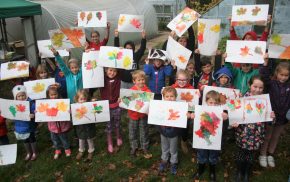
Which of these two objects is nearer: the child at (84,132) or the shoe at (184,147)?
the child at (84,132)

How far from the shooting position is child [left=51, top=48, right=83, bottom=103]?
596 cm

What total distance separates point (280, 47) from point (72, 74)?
4300 millimetres

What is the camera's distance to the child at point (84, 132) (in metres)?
5.48

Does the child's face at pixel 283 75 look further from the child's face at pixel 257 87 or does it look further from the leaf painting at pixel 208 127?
the leaf painting at pixel 208 127

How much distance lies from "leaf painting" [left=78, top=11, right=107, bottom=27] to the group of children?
1.07 metres

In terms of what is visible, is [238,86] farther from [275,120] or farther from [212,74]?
[275,120]

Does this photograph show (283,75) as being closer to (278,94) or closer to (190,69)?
(278,94)

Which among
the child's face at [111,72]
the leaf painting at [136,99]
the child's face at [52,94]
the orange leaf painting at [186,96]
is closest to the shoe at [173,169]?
the leaf painting at [136,99]

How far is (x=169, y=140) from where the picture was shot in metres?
5.09

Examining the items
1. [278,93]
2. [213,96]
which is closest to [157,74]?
[213,96]

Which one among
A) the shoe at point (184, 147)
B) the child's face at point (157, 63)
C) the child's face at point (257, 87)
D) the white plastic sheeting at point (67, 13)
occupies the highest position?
the white plastic sheeting at point (67, 13)

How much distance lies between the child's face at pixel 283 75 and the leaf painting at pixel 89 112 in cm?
316

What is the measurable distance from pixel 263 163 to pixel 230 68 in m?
1.94

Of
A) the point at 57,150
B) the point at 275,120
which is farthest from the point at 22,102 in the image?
the point at 275,120
